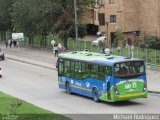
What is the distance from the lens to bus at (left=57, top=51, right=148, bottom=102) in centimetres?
2712

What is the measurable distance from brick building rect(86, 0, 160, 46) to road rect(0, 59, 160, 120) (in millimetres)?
28884

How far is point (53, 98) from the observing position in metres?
31.0

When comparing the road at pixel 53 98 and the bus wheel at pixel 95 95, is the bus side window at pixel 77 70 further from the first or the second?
the bus wheel at pixel 95 95

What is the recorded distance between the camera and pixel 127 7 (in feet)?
246

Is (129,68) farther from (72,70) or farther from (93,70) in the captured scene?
(72,70)

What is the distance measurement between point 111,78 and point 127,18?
49340 millimetres

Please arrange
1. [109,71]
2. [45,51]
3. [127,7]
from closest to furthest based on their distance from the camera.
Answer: [109,71] → [45,51] → [127,7]

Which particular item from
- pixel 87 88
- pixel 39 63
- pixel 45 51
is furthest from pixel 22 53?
pixel 87 88

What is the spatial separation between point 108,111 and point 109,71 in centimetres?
259

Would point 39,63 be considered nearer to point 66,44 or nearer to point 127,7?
point 66,44

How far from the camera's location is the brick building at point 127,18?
2891 inches

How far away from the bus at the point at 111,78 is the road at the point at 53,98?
559mm

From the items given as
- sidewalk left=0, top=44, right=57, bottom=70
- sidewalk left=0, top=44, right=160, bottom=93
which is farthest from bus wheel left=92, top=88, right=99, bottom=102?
sidewalk left=0, top=44, right=57, bottom=70

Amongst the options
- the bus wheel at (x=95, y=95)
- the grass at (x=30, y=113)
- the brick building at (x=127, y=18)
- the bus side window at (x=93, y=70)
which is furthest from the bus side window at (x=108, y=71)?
the brick building at (x=127, y=18)
